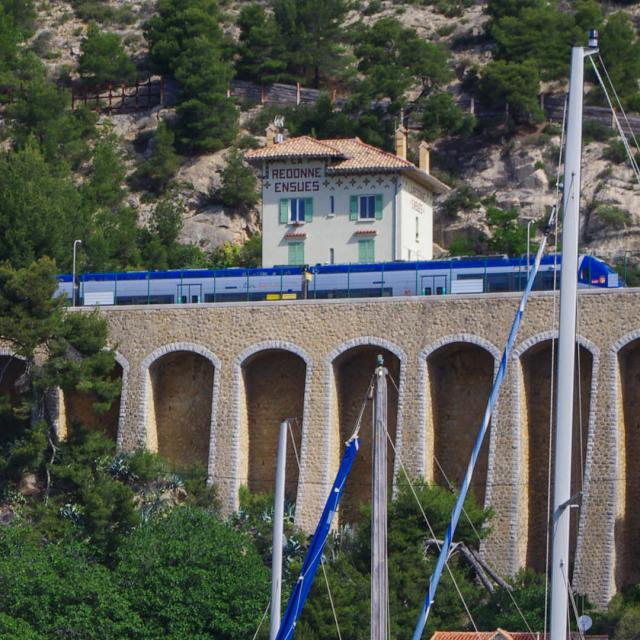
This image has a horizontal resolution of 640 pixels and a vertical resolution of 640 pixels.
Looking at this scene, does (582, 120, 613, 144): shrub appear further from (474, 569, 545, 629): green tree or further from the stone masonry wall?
(474, 569, 545, 629): green tree

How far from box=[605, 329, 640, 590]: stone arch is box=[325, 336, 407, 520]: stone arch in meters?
6.90

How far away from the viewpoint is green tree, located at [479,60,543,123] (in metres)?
93.5

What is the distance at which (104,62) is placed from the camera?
103m

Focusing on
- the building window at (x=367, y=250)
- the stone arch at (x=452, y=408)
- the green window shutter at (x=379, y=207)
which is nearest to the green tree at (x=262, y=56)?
the green window shutter at (x=379, y=207)

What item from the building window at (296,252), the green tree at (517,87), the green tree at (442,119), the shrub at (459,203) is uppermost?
the green tree at (517,87)

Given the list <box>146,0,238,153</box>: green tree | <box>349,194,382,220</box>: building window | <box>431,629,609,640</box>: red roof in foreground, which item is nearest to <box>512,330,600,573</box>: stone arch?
<box>431,629,609,640</box>: red roof in foreground

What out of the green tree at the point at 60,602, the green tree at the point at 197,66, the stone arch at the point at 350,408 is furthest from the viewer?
the green tree at the point at 197,66

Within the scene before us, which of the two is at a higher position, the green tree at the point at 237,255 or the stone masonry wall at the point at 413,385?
the green tree at the point at 237,255

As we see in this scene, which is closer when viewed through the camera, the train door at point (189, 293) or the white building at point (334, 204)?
the train door at point (189, 293)

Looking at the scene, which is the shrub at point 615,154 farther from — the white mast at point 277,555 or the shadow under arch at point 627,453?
the white mast at point 277,555

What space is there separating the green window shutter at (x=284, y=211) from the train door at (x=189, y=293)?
751cm

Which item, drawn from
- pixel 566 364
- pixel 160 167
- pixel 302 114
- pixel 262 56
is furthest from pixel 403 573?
pixel 262 56

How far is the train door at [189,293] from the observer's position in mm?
68000

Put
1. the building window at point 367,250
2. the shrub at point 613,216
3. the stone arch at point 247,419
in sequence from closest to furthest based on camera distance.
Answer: the stone arch at point 247,419, the building window at point 367,250, the shrub at point 613,216
